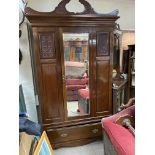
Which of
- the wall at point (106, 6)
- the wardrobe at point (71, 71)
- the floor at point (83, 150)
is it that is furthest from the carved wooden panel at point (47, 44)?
the floor at point (83, 150)

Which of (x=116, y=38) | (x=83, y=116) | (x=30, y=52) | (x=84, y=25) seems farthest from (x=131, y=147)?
(x=116, y=38)

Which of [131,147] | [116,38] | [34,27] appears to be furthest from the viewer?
[116,38]

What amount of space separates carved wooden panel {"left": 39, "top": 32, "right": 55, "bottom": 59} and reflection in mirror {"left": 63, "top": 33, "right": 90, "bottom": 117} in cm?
17

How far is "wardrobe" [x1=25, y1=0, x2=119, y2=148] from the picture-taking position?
89.7 inches

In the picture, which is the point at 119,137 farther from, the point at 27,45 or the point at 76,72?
the point at 27,45

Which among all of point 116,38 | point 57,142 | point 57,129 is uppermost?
point 116,38

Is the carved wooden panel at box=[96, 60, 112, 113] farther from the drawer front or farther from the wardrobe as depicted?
the drawer front

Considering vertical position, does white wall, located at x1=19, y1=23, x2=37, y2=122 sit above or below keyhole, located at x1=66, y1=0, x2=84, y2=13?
below

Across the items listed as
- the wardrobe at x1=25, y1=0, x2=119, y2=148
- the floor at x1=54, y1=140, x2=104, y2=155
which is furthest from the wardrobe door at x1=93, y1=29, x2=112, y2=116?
the floor at x1=54, y1=140, x2=104, y2=155

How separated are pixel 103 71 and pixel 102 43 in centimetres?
39

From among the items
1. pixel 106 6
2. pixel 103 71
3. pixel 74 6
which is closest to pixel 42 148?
pixel 103 71
